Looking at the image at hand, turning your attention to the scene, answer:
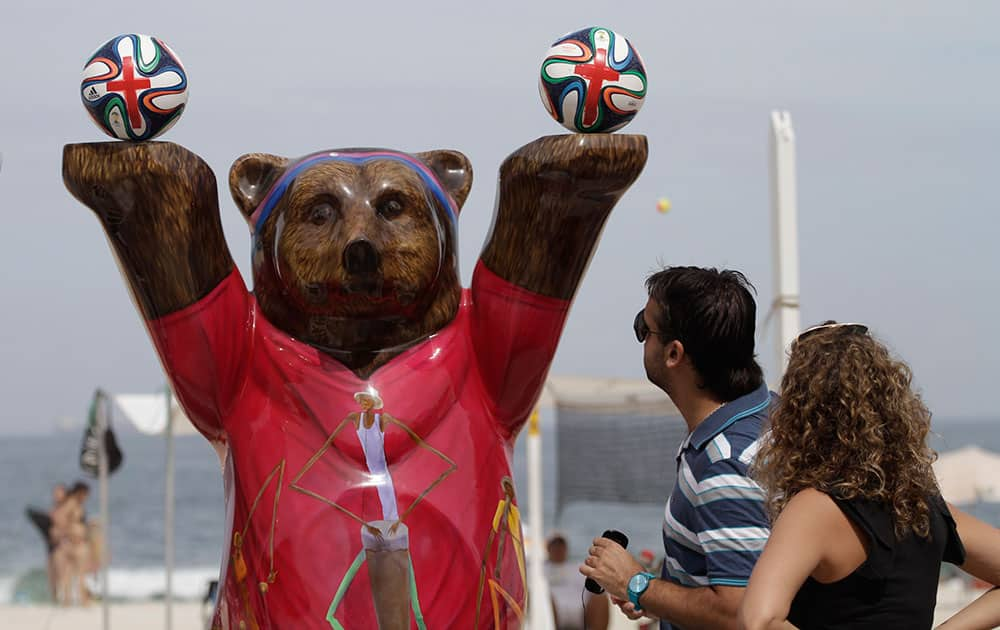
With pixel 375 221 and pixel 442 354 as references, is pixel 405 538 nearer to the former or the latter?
pixel 442 354

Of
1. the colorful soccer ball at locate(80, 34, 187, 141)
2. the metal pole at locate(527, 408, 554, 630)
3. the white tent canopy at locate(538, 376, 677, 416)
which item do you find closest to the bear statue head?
the colorful soccer ball at locate(80, 34, 187, 141)

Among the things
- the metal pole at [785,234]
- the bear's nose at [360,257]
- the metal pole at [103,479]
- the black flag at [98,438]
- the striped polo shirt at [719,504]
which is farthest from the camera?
the black flag at [98,438]

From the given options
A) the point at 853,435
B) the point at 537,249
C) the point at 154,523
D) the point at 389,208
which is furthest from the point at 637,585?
the point at 154,523

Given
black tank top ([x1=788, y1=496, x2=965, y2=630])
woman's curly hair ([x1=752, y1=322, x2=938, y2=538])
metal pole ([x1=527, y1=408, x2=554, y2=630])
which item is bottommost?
metal pole ([x1=527, y1=408, x2=554, y2=630])

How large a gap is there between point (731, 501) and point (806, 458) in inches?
14.3

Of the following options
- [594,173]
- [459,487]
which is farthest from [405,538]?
[594,173]

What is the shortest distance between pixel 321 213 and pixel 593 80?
2.33 feet

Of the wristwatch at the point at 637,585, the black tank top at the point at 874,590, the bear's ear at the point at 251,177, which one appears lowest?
the wristwatch at the point at 637,585

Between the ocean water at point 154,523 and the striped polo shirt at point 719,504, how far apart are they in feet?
56.1

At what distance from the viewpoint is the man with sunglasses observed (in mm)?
2768

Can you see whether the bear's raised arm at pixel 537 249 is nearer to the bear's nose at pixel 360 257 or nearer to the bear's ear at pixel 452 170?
the bear's ear at pixel 452 170

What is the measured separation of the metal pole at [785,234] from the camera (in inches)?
228

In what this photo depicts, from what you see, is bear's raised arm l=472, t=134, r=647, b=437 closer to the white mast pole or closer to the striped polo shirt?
the striped polo shirt

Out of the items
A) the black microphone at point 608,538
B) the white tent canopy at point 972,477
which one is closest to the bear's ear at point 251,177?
the black microphone at point 608,538
